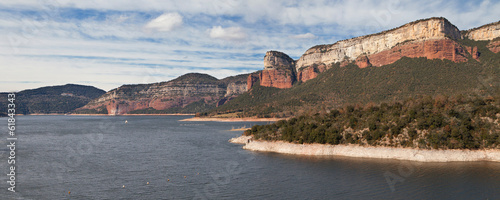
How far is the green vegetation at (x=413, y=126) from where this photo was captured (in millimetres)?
54062

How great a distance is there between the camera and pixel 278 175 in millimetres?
46156

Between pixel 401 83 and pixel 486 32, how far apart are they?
6143 centimetres

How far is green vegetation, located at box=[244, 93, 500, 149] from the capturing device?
5406 centimetres

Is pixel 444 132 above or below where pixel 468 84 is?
below

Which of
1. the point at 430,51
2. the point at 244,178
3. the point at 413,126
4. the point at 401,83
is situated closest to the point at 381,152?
the point at 413,126

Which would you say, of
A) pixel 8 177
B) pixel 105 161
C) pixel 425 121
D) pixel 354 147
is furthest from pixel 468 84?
pixel 8 177

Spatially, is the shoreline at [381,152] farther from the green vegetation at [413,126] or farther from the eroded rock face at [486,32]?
the eroded rock face at [486,32]

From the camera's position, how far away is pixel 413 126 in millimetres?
58438

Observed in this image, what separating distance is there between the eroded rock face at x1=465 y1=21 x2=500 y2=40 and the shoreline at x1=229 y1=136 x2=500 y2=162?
136m

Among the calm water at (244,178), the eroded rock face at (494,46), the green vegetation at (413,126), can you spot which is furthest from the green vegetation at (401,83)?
the calm water at (244,178)

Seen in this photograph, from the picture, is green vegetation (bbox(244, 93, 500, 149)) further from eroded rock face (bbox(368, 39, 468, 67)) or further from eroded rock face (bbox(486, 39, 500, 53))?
eroded rock face (bbox(486, 39, 500, 53))

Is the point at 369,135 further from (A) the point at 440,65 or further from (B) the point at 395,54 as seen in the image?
Answer: (B) the point at 395,54

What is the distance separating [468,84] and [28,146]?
427 feet

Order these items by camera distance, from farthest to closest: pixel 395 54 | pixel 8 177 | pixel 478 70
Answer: pixel 395 54, pixel 478 70, pixel 8 177
